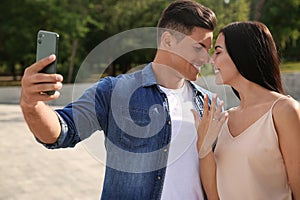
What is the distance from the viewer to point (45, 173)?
6.02 m

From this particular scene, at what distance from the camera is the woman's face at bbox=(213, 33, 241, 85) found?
5.91 feet

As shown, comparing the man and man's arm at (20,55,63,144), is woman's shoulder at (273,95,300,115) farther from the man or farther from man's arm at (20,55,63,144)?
man's arm at (20,55,63,144)

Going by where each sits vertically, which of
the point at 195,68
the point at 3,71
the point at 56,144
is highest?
the point at 195,68

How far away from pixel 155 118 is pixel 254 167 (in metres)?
0.42

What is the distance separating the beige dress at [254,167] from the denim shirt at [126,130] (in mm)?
254

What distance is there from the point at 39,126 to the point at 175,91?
0.62 m

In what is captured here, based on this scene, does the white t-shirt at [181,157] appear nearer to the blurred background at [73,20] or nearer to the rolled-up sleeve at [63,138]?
the rolled-up sleeve at [63,138]

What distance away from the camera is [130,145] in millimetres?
1762

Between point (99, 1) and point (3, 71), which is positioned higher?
point (99, 1)

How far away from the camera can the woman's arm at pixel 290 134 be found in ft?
5.37

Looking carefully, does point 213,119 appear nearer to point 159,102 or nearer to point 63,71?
point 159,102

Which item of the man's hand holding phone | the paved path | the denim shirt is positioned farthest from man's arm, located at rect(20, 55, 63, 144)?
the paved path

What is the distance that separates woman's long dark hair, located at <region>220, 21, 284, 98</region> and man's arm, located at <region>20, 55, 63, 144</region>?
2.38 ft

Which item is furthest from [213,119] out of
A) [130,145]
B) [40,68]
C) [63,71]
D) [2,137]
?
[63,71]
